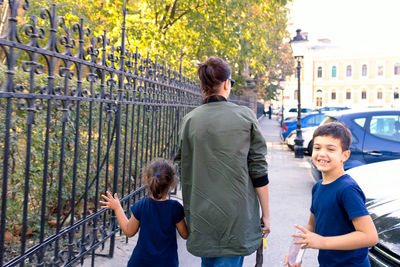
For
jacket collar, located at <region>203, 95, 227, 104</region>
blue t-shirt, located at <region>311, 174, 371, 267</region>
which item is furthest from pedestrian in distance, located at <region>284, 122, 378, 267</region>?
jacket collar, located at <region>203, 95, 227, 104</region>

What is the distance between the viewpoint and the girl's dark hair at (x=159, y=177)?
2.45 metres

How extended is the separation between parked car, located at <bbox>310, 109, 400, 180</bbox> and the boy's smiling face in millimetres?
4622

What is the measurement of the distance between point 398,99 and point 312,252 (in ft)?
233

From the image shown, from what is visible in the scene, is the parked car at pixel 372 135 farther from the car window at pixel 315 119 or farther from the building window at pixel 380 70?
the building window at pixel 380 70

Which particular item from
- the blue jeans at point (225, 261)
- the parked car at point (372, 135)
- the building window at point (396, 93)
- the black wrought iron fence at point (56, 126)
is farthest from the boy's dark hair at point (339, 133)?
the building window at point (396, 93)

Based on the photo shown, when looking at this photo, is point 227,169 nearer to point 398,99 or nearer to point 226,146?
point 226,146

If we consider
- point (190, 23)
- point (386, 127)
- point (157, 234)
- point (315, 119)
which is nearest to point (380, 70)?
point (315, 119)

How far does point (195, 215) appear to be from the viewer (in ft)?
7.65

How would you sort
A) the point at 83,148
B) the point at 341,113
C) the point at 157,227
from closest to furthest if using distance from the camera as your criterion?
the point at 157,227 → the point at 83,148 → the point at 341,113

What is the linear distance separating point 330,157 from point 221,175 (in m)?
0.61

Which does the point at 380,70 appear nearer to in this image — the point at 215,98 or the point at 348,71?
the point at 348,71

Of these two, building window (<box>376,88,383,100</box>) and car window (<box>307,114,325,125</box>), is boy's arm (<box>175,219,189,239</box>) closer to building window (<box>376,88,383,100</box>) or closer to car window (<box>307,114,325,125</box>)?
car window (<box>307,114,325,125</box>)

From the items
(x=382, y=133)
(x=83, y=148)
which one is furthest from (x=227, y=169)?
(x=382, y=133)

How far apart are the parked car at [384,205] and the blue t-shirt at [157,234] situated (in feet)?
5.05
